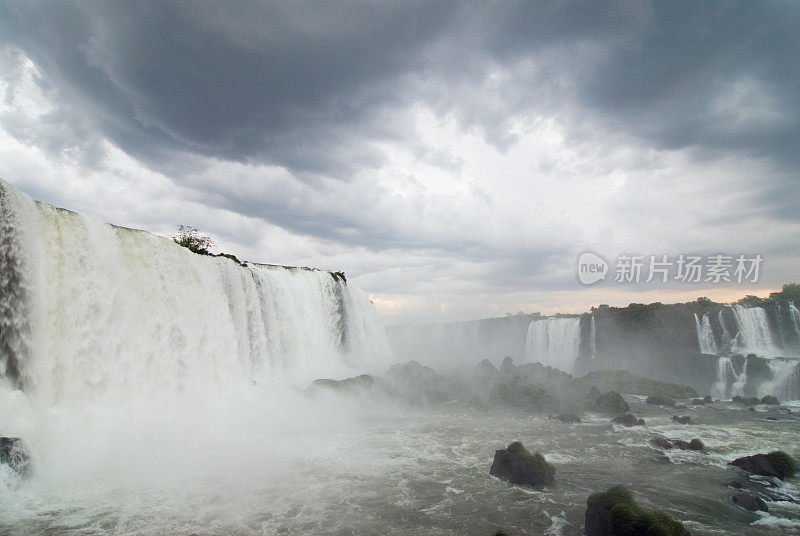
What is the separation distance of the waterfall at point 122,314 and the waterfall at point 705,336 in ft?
127

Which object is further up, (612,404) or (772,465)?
(772,465)

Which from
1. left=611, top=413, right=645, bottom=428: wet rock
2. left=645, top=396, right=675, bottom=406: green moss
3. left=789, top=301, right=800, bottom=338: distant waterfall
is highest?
left=789, top=301, right=800, bottom=338: distant waterfall

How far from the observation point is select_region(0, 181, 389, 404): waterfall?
11.4 meters

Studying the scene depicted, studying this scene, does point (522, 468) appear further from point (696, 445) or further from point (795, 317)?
point (795, 317)

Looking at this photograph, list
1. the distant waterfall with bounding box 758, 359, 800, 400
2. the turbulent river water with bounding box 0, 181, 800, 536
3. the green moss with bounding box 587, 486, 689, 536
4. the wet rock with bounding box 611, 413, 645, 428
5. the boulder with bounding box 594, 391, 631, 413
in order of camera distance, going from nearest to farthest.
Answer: the green moss with bounding box 587, 486, 689, 536, the turbulent river water with bounding box 0, 181, 800, 536, the wet rock with bounding box 611, 413, 645, 428, the boulder with bounding box 594, 391, 631, 413, the distant waterfall with bounding box 758, 359, 800, 400

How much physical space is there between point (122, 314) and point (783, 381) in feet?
142

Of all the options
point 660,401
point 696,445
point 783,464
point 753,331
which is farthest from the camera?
point 753,331

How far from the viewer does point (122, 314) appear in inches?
589

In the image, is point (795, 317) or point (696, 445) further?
point (795, 317)

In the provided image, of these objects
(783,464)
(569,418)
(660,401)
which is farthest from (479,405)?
(783,464)

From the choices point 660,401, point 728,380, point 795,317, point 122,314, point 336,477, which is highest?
point 122,314

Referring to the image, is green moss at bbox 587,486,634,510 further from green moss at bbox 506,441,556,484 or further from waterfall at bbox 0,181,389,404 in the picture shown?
waterfall at bbox 0,181,389,404

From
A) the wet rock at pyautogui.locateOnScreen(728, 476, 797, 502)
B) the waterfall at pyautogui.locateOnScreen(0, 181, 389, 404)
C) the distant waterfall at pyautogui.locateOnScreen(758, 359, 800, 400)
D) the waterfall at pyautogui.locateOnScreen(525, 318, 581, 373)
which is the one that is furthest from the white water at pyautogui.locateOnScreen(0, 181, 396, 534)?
the waterfall at pyautogui.locateOnScreen(525, 318, 581, 373)

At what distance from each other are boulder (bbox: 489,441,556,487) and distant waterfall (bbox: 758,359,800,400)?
30742 mm
